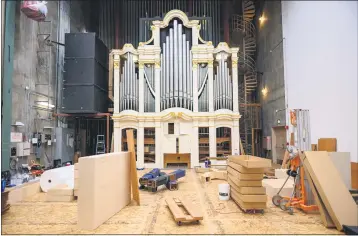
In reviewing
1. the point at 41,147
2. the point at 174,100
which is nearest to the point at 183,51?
→ the point at 174,100

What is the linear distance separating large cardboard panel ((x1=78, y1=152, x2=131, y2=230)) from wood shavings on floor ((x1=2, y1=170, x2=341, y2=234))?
0.48 ft

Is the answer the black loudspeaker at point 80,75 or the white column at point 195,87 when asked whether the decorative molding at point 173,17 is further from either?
the black loudspeaker at point 80,75

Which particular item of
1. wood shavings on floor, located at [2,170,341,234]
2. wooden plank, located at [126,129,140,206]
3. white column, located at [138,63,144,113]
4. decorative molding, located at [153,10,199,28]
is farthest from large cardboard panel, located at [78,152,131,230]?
decorative molding, located at [153,10,199,28]

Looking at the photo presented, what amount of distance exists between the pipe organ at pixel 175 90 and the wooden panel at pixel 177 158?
0.97 feet

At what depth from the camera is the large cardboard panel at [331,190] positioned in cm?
428

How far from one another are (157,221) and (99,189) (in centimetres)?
113

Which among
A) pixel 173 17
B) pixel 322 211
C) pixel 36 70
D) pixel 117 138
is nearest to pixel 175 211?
pixel 322 211

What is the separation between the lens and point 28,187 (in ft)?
21.4

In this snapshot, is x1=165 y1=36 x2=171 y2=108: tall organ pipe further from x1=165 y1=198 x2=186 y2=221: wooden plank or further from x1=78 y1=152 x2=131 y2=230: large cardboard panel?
x1=165 y1=198 x2=186 y2=221: wooden plank

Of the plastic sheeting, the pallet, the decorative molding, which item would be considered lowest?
the pallet

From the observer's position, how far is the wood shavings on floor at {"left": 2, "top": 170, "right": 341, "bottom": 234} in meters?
4.12

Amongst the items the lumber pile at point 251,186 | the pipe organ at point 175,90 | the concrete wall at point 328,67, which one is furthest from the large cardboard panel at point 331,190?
the pipe organ at point 175,90

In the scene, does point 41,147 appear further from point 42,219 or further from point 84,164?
point 84,164

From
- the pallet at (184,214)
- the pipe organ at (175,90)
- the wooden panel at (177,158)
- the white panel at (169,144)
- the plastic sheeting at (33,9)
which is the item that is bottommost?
the pallet at (184,214)
